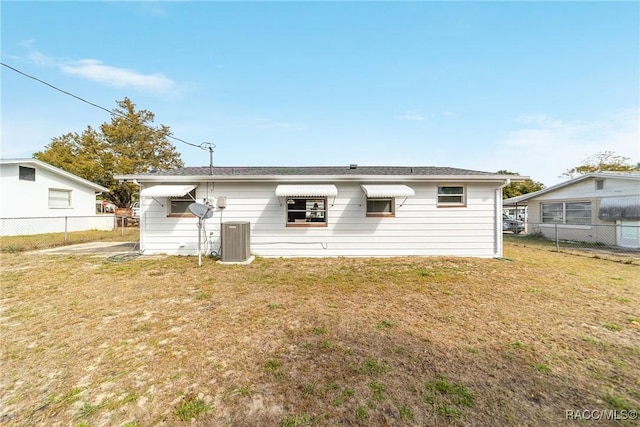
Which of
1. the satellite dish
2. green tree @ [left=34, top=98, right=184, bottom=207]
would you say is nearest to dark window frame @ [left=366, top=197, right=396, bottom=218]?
the satellite dish

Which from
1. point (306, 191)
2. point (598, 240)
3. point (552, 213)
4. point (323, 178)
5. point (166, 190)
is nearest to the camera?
point (306, 191)

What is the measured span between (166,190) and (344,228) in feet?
19.8

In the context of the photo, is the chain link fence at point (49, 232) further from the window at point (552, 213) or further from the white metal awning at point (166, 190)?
the window at point (552, 213)

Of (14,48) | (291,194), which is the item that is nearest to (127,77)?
(14,48)

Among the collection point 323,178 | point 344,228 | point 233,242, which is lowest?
point 233,242

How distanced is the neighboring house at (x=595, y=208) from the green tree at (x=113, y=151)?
103 ft

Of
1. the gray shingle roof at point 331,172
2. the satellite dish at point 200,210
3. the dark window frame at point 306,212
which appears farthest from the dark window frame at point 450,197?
the satellite dish at point 200,210

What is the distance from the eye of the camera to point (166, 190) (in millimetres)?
8195

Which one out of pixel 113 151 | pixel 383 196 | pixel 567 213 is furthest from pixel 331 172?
pixel 113 151

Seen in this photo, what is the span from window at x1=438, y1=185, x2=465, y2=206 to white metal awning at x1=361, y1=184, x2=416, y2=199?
1.36 meters

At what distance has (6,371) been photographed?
2.71m

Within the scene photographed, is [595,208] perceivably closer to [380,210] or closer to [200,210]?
[380,210]

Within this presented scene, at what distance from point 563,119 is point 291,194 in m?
16.7

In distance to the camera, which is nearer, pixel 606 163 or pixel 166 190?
pixel 166 190
